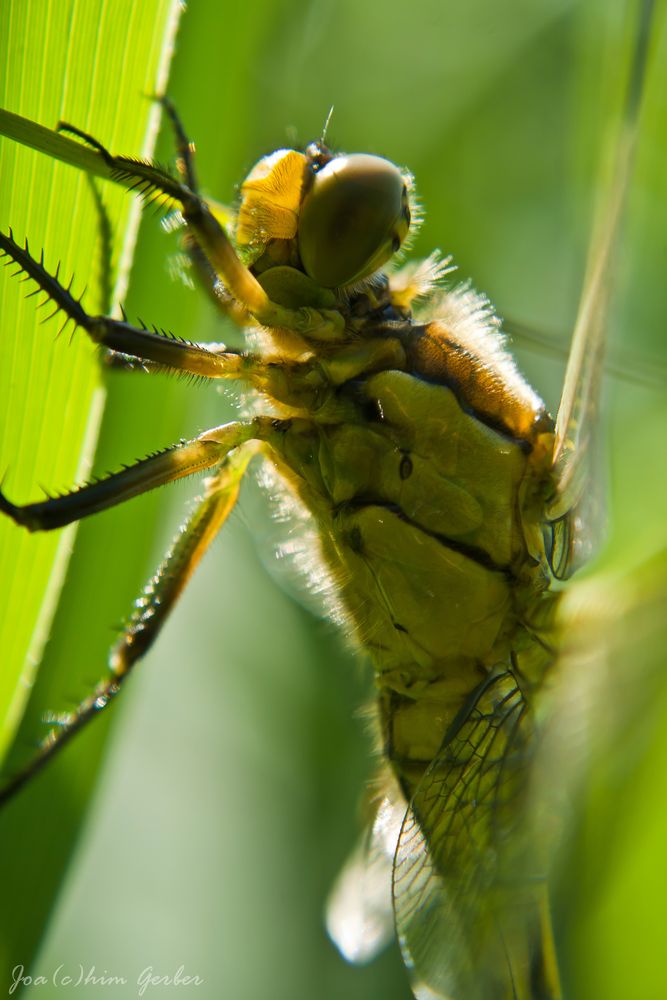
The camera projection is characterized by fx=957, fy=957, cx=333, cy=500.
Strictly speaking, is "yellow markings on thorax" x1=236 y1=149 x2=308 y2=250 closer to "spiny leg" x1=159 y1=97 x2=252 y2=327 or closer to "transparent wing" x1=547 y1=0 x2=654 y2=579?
"spiny leg" x1=159 y1=97 x2=252 y2=327

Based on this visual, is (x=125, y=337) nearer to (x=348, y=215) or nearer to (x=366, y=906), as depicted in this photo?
(x=348, y=215)

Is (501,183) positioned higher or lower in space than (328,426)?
higher

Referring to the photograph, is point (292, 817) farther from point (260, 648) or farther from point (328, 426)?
point (328, 426)

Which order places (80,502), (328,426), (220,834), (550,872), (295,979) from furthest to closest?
(220,834)
(295,979)
(550,872)
(328,426)
(80,502)

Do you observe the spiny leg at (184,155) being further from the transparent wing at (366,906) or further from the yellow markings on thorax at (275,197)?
the transparent wing at (366,906)

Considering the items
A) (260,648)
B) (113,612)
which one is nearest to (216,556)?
(260,648)

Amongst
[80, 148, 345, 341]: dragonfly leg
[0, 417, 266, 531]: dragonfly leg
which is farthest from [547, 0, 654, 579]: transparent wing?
[0, 417, 266, 531]: dragonfly leg
